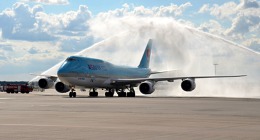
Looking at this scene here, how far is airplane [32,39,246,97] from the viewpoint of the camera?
57.6m

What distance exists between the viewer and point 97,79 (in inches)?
2413

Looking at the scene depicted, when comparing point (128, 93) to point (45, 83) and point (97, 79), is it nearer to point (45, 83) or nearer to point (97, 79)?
point (97, 79)

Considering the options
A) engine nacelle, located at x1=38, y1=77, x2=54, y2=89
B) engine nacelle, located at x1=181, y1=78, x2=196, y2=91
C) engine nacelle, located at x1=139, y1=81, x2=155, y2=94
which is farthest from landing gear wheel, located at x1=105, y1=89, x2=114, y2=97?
engine nacelle, located at x1=181, y1=78, x2=196, y2=91

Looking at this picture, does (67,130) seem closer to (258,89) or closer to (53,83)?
(53,83)

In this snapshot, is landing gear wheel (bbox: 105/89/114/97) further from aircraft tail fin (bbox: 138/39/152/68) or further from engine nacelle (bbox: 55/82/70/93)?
aircraft tail fin (bbox: 138/39/152/68)

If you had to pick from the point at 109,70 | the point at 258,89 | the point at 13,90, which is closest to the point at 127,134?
the point at 109,70

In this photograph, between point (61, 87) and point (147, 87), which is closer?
point (147, 87)

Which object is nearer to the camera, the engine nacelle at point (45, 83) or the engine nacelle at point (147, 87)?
the engine nacelle at point (147, 87)

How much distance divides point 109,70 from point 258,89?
21.8 metres

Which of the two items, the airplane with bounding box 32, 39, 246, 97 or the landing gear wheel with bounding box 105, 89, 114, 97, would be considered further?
the landing gear wheel with bounding box 105, 89, 114, 97

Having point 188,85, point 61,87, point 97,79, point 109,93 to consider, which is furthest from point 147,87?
point 61,87

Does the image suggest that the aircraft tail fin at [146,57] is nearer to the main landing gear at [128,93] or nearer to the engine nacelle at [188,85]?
the main landing gear at [128,93]

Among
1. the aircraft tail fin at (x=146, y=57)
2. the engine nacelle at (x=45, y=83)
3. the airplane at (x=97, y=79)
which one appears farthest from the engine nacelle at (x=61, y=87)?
the aircraft tail fin at (x=146, y=57)

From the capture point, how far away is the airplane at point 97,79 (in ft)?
189
